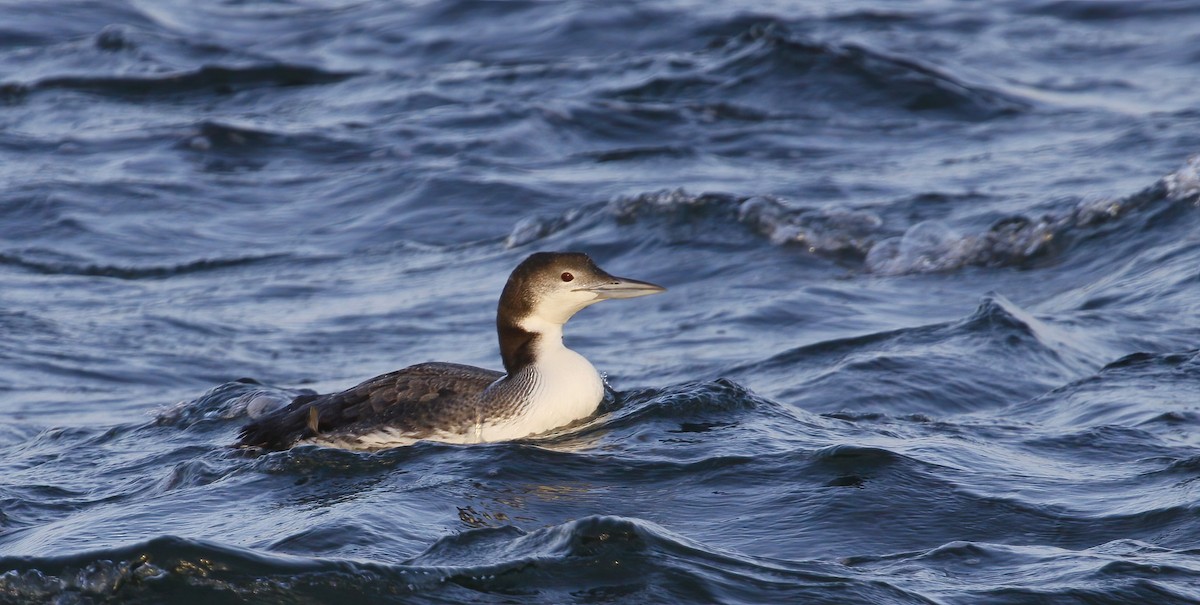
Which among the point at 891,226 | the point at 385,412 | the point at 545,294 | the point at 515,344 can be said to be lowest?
the point at 891,226

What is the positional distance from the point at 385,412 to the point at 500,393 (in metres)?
0.46

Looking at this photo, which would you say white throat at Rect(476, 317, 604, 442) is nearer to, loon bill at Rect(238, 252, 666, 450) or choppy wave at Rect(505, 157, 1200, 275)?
loon bill at Rect(238, 252, 666, 450)

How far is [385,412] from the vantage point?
680 cm

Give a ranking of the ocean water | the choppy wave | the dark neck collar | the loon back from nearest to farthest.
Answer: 1. the ocean water
2. the loon back
3. the dark neck collar
4. the choppy wave

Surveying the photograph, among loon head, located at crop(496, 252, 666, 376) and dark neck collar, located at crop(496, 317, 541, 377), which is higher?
loon head, located at crop(496, 252, 666, 376)

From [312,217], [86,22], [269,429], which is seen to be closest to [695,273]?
[312,217]

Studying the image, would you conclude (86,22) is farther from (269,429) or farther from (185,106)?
(269,429)

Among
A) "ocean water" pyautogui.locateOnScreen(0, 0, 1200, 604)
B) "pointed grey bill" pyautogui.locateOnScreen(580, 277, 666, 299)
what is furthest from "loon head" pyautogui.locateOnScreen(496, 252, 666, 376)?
"ocean water" pyautogui.locateOnScreen(0, 0, 1200, 604)

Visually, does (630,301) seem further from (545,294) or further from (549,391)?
(549,391)

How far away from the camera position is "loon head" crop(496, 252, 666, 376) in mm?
7148

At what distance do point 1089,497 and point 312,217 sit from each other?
812 centimetres

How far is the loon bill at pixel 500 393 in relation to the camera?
6.75 metres

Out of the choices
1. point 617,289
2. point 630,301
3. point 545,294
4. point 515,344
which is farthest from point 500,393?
point 630,301

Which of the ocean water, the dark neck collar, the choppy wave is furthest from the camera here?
the choppy wave
